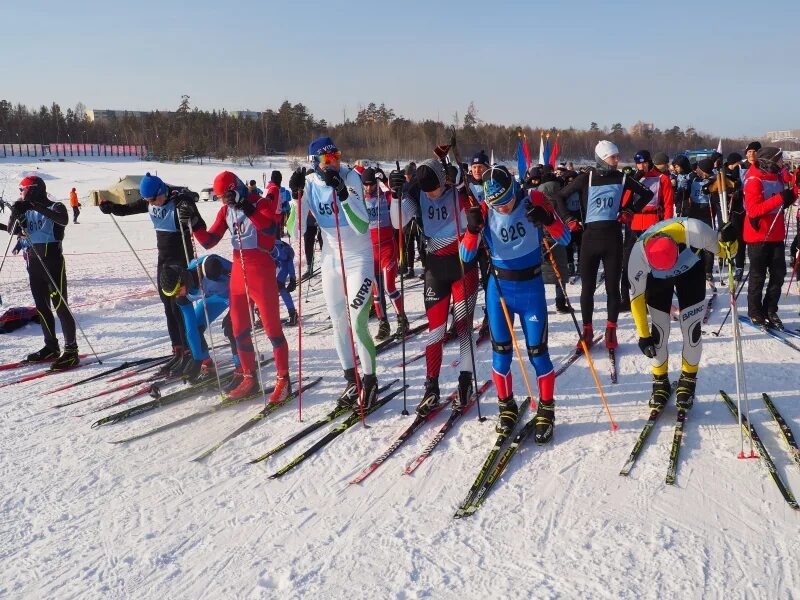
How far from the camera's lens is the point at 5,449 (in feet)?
13.8

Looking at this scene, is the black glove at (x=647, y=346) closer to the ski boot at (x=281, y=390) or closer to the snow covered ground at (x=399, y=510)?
the snow covered ground at (x=399, y=510)

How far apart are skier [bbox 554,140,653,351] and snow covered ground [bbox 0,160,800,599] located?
0.94m

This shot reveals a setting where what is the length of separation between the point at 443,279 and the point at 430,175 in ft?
2.70

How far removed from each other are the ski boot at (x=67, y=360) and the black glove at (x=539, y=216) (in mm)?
5110

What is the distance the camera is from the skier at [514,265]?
12.7 feet

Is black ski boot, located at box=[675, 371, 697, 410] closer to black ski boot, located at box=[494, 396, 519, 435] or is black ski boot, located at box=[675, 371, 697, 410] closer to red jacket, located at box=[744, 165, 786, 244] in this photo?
black ski boot, located at box=[494, 396, 519, 435]

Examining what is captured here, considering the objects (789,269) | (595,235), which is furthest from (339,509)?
(789,269)

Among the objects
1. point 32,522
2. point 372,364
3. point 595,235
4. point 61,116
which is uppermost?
point 61,116

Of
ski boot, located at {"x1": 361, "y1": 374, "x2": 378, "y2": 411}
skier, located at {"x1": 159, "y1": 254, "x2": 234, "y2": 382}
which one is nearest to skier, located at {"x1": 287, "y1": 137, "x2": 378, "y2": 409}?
ski boot, located at {"x1": 361, "y1": 374, "x2": 378, "y2": 411}

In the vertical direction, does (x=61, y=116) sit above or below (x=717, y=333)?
above

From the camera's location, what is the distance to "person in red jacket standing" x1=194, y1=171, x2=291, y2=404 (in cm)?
475

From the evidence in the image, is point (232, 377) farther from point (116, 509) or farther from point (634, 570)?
point (634, 570)

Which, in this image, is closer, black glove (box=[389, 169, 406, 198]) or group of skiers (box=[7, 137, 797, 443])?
group of skiers (box=[7, 137, 797, 443])

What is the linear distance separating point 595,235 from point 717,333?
1.90 meters
